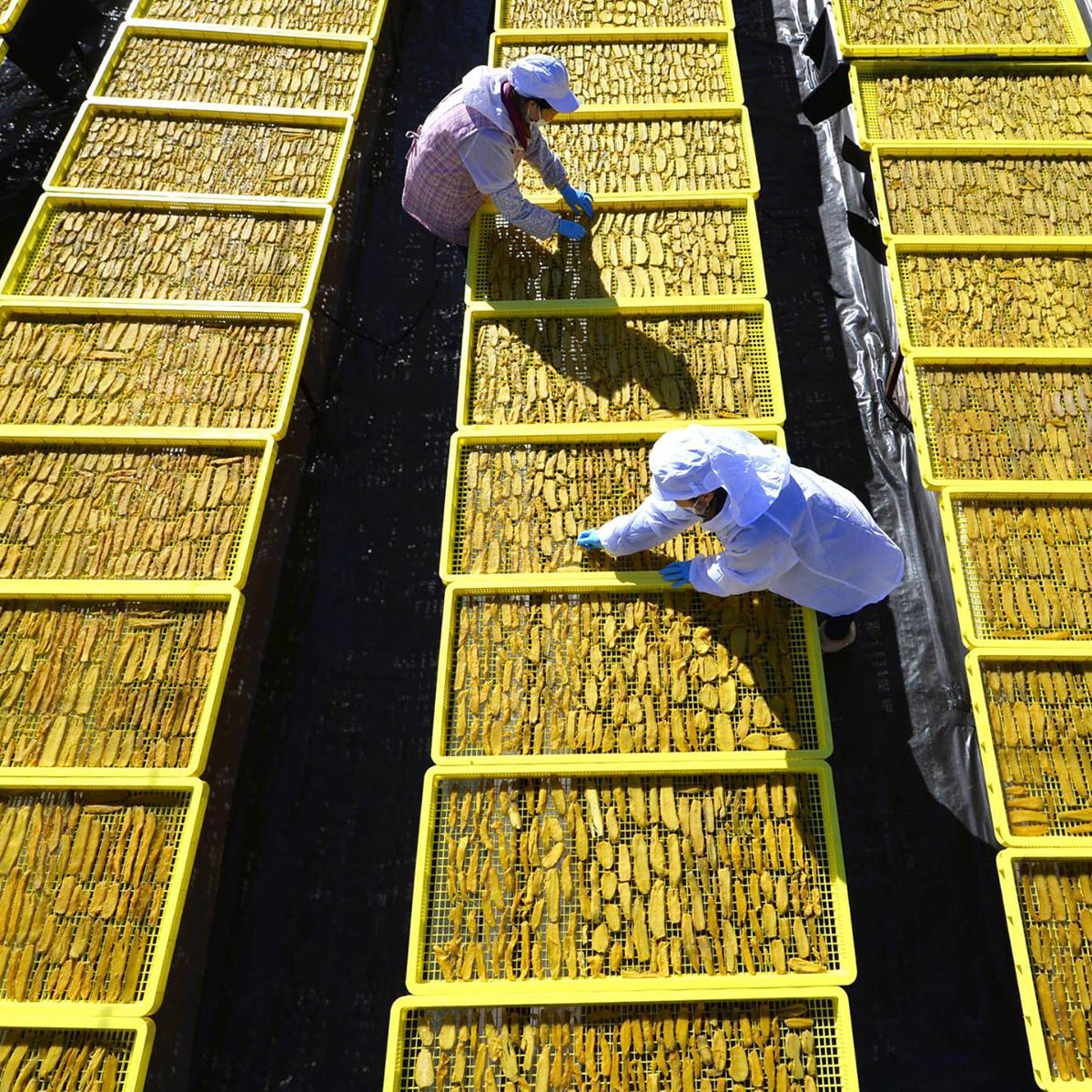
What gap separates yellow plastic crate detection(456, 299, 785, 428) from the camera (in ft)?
12.4

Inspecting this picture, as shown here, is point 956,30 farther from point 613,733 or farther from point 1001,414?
point 613,733

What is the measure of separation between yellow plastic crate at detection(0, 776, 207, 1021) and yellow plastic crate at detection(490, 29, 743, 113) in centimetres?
455

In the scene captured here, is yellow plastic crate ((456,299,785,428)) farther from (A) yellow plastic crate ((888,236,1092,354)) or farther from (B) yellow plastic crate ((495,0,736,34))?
(B) yellow plastic crate ((495,0,736,34))

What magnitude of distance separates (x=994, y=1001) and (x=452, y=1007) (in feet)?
8.03

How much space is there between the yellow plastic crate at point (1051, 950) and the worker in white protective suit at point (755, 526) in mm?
1203

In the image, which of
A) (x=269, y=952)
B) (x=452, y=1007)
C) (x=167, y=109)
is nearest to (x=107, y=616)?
(x=269, y=952)

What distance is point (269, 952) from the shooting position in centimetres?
350

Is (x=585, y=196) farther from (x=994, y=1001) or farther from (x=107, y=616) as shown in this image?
(x=994, y=1001)

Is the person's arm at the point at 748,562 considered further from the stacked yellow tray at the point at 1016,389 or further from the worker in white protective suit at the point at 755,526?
the stacked yellow tray at the point at 1016,389

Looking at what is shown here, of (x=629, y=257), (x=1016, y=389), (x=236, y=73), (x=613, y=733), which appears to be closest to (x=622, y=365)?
(x=629, y=257)

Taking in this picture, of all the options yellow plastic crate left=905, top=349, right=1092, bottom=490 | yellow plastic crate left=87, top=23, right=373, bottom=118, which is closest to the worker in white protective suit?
yellow plastic crate left=905, top=349, right=1092, bottom=490

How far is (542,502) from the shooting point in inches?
140

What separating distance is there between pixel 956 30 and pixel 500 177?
12.0 feet

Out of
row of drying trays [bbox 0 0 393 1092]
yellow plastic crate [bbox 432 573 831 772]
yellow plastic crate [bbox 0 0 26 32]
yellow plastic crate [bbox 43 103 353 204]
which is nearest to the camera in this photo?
row of drying trays [bbox 0 0 393 1092]
